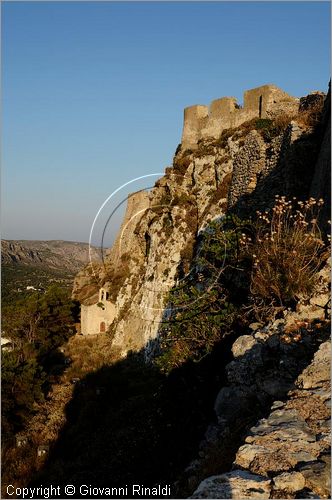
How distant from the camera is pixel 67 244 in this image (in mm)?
197250

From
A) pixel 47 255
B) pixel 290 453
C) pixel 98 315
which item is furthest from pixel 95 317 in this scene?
pixel 47 255

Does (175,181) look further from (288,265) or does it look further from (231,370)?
(231,370)

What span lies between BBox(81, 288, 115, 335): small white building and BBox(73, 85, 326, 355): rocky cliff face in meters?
0.67

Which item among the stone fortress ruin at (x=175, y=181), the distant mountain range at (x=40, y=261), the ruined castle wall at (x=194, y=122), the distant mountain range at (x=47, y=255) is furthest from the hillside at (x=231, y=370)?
the distant mountain range at (x=47, y=255)

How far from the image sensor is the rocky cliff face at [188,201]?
11.8 meters

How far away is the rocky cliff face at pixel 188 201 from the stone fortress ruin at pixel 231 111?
0.76 m

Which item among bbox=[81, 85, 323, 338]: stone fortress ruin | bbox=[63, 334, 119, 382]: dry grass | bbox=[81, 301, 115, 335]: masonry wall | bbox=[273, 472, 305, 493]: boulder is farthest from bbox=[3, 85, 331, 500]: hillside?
bbox=[81, 301, 115, 335]: masonry wall

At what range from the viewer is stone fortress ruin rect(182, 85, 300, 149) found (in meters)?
21.9

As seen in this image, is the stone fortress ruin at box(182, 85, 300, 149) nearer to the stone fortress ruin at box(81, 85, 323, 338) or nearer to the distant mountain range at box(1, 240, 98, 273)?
the stone fortress ruin at box(81, 85, 323, 338)

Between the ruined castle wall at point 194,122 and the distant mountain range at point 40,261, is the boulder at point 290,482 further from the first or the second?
the distant mountain range at point 40,261

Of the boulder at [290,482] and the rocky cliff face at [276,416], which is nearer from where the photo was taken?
the boulder at [290,482]

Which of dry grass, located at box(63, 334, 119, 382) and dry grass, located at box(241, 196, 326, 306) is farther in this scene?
dry grass, located at box(63, 334, 119, 382)

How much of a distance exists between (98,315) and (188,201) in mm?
9941

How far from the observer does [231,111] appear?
23.9 metres
